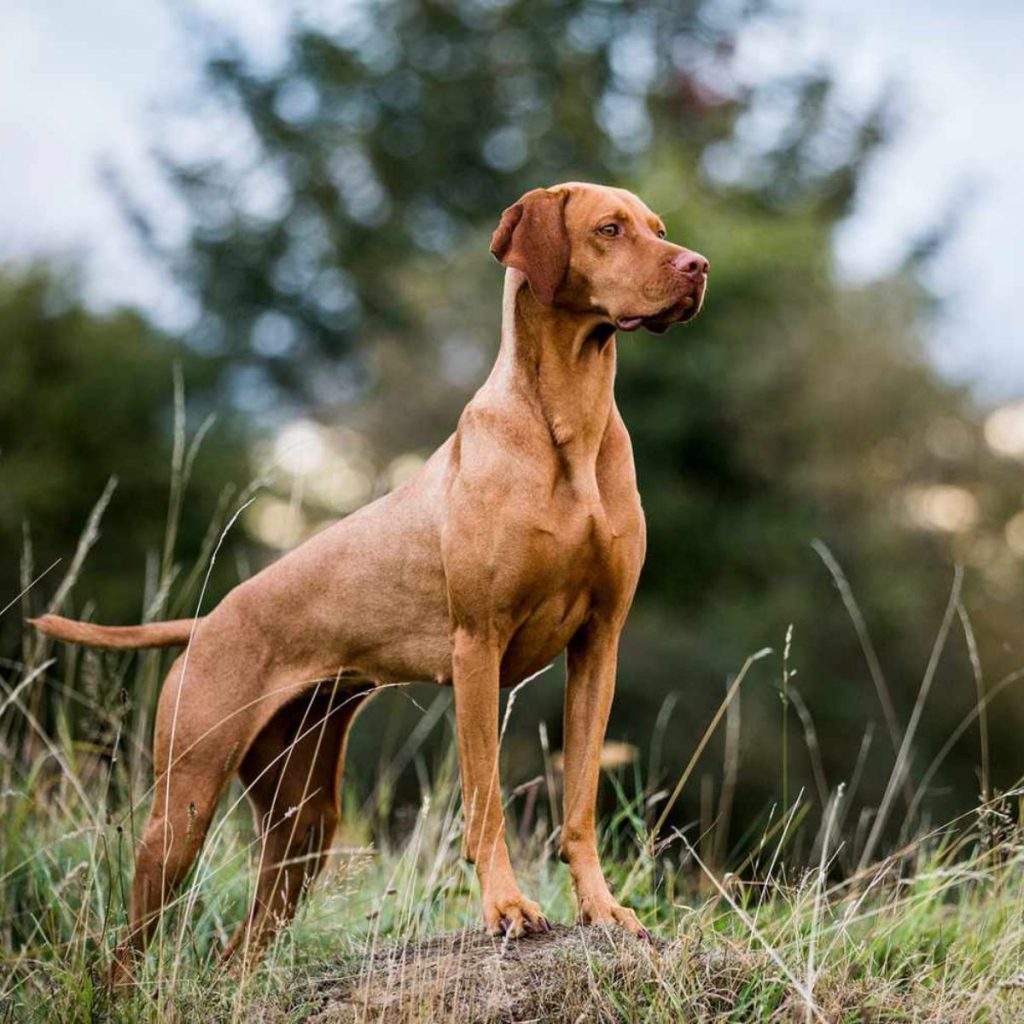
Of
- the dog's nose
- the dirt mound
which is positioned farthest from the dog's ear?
the dirt mound

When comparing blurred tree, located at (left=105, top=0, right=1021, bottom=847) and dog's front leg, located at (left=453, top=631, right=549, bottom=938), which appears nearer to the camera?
dog's front leg, located at (left=453, top=631, right=549, bottom=938)

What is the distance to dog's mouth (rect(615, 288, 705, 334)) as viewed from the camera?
3.93m

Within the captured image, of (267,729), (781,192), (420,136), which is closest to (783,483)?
(781,192)

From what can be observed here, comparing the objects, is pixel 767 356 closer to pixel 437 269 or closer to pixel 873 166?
pixel 437 269

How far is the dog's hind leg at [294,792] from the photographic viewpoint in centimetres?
479

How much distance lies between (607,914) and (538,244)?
175cm

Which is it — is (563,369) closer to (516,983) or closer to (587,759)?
(587,759)

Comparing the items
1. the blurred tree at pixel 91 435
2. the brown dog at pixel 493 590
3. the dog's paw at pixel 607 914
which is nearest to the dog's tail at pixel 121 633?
the brown dog at pixel 493 590

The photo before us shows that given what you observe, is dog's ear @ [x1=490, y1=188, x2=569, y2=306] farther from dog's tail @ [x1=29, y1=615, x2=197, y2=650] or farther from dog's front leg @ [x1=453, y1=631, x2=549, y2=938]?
dog's tail @ [x1=29, y1=615, x2=197, y2=650]

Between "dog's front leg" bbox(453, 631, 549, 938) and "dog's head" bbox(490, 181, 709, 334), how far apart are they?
93 cm

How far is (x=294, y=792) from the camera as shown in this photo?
4875 millimetres

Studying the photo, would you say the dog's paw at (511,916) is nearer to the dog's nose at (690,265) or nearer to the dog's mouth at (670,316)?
the dog's mouth at (670,316)

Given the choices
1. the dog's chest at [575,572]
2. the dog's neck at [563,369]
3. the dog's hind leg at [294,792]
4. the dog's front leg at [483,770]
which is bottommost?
the dog's hind leg at [294,792]

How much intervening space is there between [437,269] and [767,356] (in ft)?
17.4
